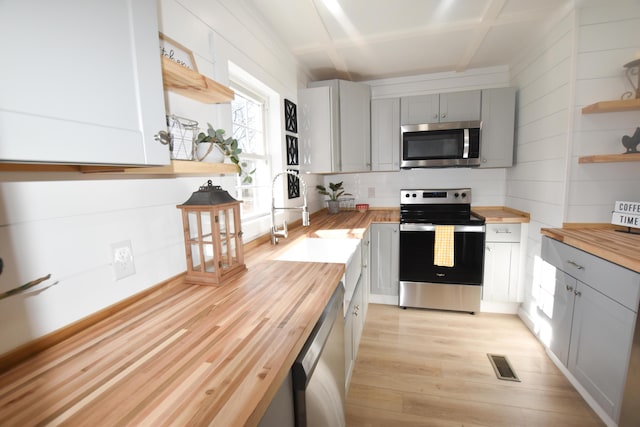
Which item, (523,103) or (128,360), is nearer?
(128,360)

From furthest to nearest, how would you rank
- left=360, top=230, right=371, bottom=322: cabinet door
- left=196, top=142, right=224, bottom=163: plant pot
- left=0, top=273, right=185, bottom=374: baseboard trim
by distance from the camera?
left=360, top=230, right=371, bottom=322: cabinet door → left=196, top=142, right=224, bottom=163: plant pot → left=0, top=273, right=185, bottom=374: baseboard trim

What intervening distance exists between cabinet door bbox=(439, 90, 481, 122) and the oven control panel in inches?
28.6

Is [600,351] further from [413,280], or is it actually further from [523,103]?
[523,103]

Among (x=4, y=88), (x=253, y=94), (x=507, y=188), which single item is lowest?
(x=507, y=188)

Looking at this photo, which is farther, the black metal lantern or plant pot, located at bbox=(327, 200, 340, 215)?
plant pot, located at bbox=(327, 200, 340, 215)

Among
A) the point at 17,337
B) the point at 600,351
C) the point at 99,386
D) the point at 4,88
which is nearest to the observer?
the point at 4,88

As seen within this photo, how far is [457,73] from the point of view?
9.71ft

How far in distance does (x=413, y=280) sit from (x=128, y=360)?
8.11 feet

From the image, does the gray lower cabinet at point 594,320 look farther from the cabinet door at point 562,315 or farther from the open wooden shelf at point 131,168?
the open wooden shelf at point 131,168

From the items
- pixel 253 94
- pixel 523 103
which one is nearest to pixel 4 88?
pixel 253 94

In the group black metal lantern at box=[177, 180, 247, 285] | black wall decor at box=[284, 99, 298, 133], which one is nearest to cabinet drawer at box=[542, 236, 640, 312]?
black metal lantern at box=[177, 180, 247, 285]

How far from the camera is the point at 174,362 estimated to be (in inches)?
26.6

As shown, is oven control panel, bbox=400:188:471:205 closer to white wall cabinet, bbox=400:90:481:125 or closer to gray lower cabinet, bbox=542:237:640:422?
white wall cabinet, bbox=400:90:481:125

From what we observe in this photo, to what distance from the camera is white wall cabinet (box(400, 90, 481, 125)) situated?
2738 millimetres
